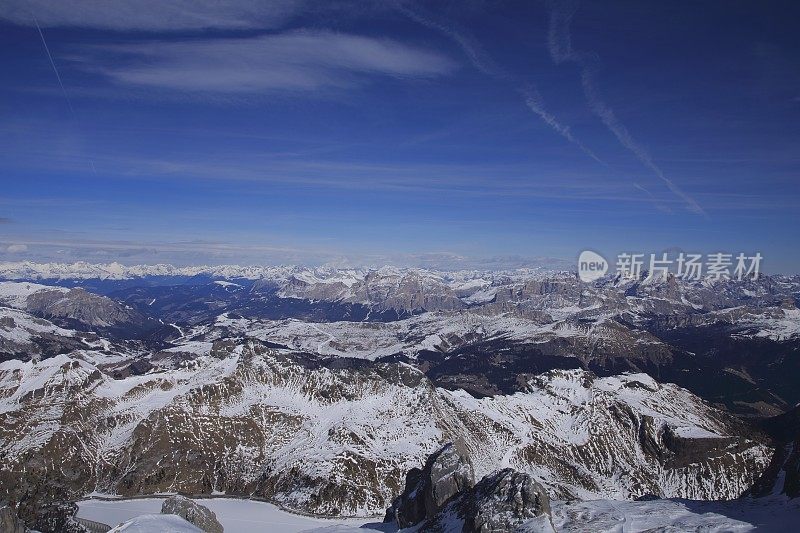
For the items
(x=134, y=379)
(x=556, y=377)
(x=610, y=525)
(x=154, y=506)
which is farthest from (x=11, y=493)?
(x=556, y=377)

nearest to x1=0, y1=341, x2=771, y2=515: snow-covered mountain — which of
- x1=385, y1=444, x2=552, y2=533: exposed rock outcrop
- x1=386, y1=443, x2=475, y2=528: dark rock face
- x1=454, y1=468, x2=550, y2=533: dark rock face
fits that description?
x1=386, y1=443, x2=475, y2=528: dark rock face

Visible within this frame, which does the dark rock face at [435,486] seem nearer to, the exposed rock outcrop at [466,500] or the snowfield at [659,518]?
the exposed rock outcrop at [466,500]

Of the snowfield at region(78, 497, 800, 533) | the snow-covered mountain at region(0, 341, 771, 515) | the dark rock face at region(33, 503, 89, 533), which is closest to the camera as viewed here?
the snowfield at region(78, 497, 800, 533)

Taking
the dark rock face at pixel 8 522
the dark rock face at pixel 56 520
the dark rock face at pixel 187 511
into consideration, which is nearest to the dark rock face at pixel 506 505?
the dark rock face at pixel 187 511

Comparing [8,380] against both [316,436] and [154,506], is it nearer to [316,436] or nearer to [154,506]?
[154,506]

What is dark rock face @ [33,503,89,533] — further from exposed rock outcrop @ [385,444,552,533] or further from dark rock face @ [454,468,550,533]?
dark rock face @ [454,468,550,533]

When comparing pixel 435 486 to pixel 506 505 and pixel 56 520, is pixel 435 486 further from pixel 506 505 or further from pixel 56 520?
pixel 56 520
